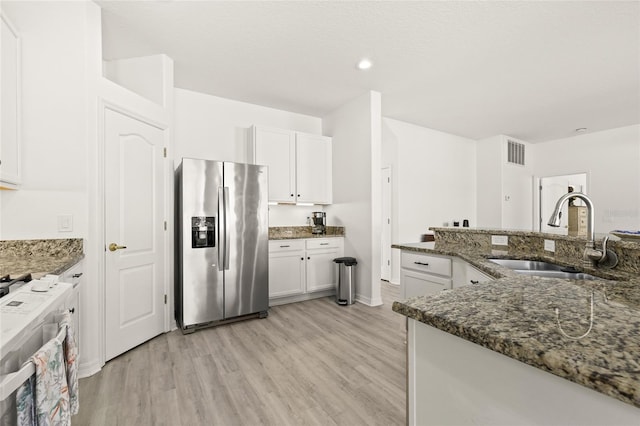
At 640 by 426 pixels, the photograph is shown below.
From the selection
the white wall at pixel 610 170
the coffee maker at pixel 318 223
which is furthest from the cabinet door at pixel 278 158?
the white wall at pixel 610 170

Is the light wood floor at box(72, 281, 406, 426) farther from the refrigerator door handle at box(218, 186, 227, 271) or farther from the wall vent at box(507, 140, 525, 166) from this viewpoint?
the wall vent at box(507, 140, 525, 166)

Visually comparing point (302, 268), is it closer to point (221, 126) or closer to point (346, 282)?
point (346, 282)

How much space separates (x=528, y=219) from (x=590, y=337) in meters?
6.64

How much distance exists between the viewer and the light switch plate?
6.56 ft

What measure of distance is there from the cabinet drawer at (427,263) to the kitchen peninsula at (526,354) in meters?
0.97

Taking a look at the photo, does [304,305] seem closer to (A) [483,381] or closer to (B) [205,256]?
(B) [205,256]

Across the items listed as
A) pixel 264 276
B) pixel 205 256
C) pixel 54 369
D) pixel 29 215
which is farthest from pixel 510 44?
pixel 29 215

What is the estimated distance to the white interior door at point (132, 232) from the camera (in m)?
2.25

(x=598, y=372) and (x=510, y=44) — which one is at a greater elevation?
(x=510, y=44)

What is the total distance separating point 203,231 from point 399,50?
261 cm

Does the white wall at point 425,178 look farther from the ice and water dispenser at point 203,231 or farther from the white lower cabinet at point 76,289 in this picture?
the white lower cabinet at point 76,289

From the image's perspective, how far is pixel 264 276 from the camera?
3191mm

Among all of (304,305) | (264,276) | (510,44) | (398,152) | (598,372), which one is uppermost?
(510,44)

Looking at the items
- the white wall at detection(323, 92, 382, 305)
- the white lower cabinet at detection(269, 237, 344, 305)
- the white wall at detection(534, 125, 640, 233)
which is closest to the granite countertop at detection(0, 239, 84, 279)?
the white lower cabinet at detection(269, 237, 344, 305)
